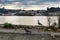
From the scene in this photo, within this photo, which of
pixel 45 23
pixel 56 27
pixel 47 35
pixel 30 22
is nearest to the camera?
pixel 47 35

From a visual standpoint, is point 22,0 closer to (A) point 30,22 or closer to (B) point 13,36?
(A) point 30,22

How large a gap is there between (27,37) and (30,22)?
4.23 ft

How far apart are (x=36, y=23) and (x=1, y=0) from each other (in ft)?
3.56

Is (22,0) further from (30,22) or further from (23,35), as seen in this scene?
(23,35)

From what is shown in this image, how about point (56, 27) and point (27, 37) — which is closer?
point (27, 37)

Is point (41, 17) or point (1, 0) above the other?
point (1, 0)

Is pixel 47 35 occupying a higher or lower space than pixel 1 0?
lower

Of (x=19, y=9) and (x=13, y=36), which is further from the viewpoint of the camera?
(x=19, y=9)

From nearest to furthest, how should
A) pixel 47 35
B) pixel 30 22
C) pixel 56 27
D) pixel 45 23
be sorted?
1. pixel 47 35
2. pixel 56 27
3. pixel 45 23
4. pixel 30 22

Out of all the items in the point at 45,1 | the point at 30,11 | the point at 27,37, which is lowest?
the point at 27,37

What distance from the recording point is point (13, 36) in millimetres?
2768

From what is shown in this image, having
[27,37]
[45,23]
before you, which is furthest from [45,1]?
[27,37]

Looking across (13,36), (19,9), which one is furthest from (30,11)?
(13,36)

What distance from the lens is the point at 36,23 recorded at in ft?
12.8
